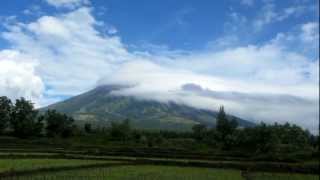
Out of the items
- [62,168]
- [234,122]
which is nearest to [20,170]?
[62,168]

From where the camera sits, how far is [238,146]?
115m

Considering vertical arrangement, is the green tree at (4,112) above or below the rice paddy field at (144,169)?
above

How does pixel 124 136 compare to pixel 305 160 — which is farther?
pixel 124 136

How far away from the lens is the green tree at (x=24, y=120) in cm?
11744

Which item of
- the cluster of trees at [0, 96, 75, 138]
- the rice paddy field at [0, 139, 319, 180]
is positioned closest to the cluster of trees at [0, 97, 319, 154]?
the cluster of trees at [0, 96, 75, 138]

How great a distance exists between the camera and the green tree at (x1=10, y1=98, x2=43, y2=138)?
385 ft

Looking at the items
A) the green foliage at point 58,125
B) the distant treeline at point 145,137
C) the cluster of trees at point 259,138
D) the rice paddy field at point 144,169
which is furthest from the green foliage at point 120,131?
the rice paddy field at point 144,169

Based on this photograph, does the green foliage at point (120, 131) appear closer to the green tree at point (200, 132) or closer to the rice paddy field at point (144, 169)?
the green tree at point (200, 132)

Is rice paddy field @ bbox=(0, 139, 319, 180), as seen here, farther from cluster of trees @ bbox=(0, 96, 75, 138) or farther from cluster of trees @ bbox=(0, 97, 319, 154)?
cluster of trees @ bbox=(0, 96, 75, 138)

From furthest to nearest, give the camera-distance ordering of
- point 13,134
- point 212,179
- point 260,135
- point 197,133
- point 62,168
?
point 197,133
point 13,134
point 260,135
point 62,168
point 212,179

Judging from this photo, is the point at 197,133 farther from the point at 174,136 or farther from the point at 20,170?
the point at 20,170

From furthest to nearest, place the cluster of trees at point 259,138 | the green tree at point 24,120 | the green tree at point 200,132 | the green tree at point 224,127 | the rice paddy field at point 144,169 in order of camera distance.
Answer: the green tree at point 200,132 → the green tree at point 224,127 → the green tree at point 24,120 → the cluster of trees at point 259,138 → the rice paddy field at point 144,169

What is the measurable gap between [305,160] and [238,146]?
44736mm

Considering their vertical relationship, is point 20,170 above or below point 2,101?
below
